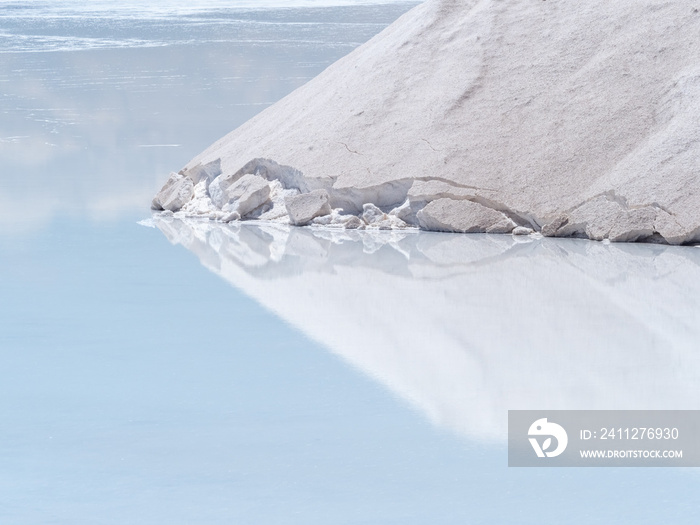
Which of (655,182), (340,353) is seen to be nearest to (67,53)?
(655,182)

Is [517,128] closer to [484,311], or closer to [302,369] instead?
[484,311]

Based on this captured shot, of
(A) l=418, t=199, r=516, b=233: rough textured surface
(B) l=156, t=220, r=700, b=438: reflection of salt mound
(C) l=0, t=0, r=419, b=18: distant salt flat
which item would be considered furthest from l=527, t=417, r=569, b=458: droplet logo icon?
(C) l=0, t=0, r=419, b=18: distant salt flat

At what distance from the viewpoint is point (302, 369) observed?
414 cm

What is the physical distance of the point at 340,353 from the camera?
4336mm

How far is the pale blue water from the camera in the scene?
Result: 3.06m

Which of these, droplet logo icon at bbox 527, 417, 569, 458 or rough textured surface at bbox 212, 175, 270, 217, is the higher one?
rough textured surface at bbox 212, 175, 270, 217

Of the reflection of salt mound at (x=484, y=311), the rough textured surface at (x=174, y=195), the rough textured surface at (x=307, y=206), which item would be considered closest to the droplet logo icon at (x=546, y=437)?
the reflection of salt mound at (x=484, y=311)

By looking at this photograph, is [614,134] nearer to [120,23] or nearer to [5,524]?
[5,524]

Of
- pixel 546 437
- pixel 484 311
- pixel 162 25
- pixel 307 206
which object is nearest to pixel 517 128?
pixel 307 206

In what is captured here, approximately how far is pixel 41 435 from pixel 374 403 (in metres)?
1.06

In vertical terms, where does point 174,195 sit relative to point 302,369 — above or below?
above

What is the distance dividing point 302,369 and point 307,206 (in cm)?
298

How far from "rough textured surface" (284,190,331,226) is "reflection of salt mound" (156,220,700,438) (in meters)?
0.15

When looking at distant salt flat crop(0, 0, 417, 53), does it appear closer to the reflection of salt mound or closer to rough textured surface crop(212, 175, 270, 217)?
rough textured surface crop(212, 175, 270, 217)
